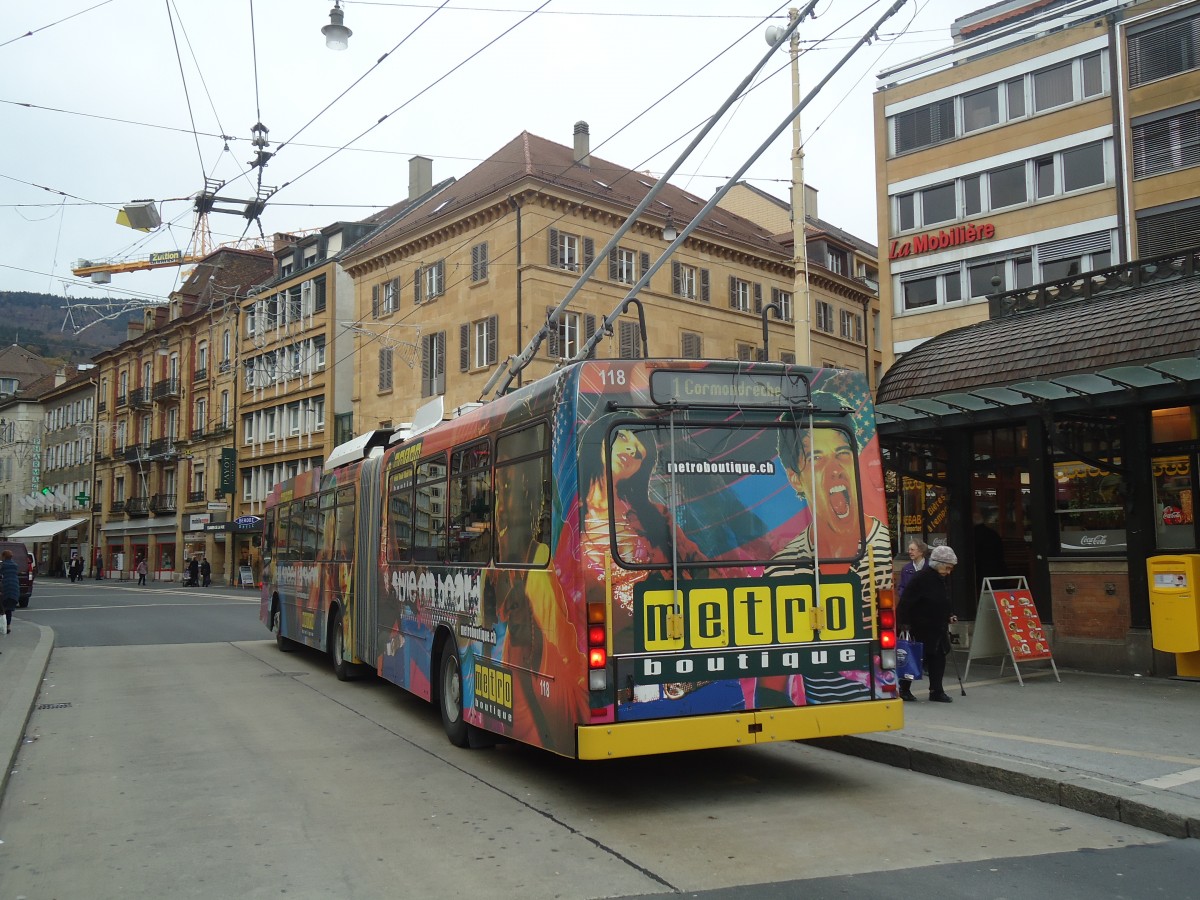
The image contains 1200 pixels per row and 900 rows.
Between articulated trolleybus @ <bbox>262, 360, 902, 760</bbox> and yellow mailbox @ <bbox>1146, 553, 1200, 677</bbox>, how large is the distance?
17.6 ft

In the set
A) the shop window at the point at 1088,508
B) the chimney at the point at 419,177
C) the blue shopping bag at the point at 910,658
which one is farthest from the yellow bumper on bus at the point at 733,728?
the chimney at the point at 419,177

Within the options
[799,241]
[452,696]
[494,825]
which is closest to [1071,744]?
[494,825]

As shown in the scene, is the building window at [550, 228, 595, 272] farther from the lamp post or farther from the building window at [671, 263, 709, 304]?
the lamp post

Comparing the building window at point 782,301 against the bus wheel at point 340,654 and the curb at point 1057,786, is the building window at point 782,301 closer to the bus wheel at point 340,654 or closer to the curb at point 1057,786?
the bus wheel at point 340,654

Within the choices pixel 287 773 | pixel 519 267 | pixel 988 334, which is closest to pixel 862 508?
pixel 287 773

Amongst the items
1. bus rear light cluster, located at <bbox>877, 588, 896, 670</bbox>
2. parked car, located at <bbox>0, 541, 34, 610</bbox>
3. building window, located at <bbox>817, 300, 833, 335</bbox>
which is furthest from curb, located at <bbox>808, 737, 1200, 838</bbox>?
building window, located at <bbox>817, 300, 833, 335</bbox>

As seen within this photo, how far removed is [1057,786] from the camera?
7191mm

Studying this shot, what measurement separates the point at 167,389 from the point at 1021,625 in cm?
6492

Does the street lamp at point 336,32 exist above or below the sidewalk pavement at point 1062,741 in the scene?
above

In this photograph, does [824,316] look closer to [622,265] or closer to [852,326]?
[852,326]

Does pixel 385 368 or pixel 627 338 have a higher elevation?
pixel 627 338

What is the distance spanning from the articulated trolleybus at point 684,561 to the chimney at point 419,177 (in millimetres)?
44868

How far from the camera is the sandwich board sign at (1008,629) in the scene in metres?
11.9

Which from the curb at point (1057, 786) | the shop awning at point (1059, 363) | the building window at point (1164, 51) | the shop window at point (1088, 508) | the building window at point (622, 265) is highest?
the building window at point (1164, 51)
